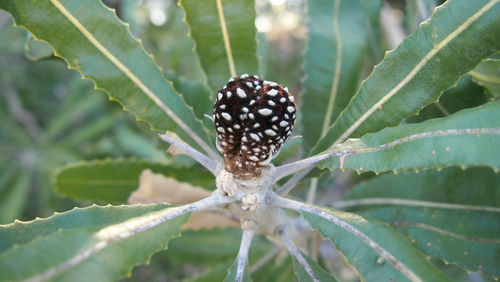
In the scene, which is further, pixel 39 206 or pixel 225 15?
pixel 39 206

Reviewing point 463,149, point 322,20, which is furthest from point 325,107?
point 463,149

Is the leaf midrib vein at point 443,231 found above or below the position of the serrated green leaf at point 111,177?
below

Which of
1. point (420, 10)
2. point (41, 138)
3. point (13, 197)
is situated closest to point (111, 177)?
point (420, 10)

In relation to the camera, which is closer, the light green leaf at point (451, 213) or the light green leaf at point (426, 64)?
the light green leaf at point (426, 64)

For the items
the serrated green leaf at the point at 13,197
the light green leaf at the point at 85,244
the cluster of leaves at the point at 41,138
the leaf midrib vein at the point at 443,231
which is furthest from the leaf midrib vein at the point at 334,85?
the serrated green leaf at the point at 13,197

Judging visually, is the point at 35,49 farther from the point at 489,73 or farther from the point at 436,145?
the point at 489,73

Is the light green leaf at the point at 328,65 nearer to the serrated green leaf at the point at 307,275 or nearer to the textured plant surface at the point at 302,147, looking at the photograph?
the textured plant surface at the point at 302,147

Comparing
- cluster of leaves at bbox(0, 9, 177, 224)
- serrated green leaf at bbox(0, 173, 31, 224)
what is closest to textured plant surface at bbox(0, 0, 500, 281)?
cluster of leaves at bbox(0, 9, 177, 224)

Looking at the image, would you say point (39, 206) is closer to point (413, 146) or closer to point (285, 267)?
point (285, 267)
